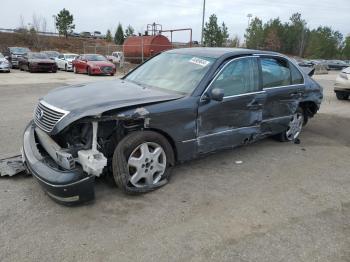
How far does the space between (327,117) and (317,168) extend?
450 cm

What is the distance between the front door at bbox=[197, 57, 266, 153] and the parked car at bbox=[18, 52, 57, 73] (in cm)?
2180

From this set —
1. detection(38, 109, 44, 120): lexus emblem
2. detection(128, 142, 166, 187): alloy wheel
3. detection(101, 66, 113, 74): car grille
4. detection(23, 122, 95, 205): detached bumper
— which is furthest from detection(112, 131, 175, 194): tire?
detection(101, 66, 113, 74): car grille

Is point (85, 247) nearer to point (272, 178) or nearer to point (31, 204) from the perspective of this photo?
point (31, 204)

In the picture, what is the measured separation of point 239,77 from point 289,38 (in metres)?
84.9

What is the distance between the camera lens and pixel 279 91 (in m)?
5.67

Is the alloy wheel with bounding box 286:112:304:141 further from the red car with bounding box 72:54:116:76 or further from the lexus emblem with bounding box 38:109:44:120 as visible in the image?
the red car with bounding box 72:54:116:76

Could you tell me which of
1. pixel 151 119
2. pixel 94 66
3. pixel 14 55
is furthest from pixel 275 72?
pixel 14 55

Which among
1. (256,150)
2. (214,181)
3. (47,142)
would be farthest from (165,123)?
(256,150)

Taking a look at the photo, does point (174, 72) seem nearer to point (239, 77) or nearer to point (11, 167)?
point (239, 77)

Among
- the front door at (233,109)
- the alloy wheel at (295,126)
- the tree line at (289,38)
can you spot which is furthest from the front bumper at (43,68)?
the tree line at (289,38)

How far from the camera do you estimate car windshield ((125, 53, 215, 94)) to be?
4637 mm

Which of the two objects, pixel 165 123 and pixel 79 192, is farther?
pixel 165 123

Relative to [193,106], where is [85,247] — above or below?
below

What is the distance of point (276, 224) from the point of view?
356 cm
